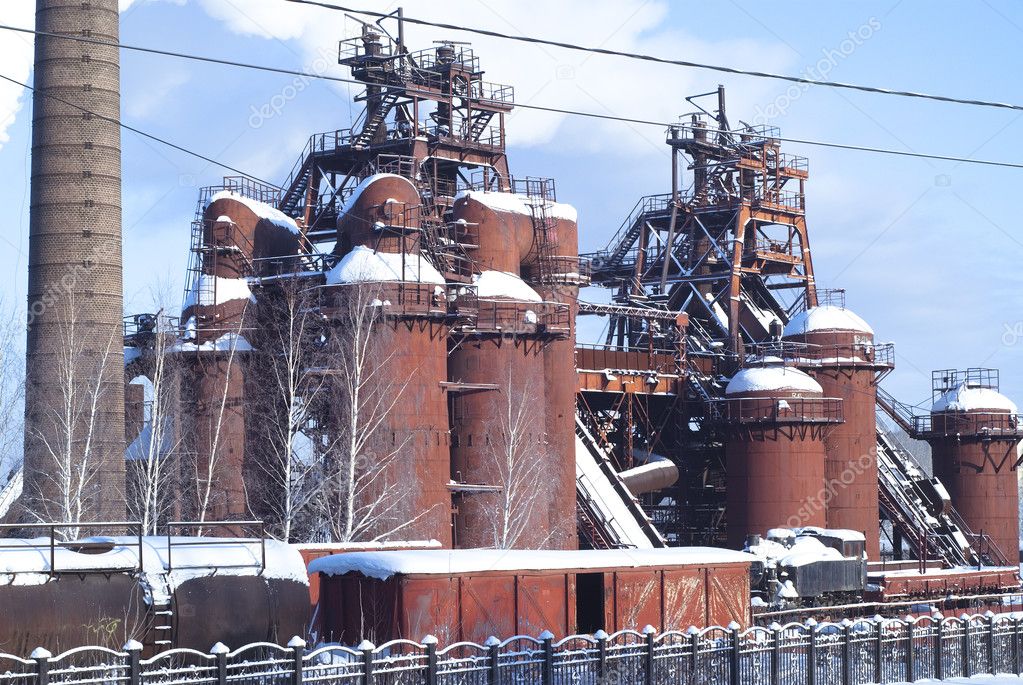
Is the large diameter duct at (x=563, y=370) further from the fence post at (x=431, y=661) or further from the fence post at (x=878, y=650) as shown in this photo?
the fence post at (x=431, y=661)

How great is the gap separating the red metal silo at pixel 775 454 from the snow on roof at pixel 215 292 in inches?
786

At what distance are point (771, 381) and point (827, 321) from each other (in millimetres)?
5374

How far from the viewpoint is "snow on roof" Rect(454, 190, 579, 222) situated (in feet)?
159

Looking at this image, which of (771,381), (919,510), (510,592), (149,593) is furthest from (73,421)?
(919,510)

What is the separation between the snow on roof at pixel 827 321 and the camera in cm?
5931

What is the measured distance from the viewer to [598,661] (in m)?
21.4

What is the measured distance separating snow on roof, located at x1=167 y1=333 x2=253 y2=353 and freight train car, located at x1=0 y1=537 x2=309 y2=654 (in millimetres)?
22429

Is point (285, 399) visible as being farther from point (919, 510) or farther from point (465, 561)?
point (919, 510)

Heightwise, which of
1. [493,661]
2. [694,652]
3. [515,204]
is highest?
[515,204]

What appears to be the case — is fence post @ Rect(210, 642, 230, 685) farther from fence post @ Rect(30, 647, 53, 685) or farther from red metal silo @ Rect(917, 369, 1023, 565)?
red metal silo @ Rect(917, 369, 1023, 565)

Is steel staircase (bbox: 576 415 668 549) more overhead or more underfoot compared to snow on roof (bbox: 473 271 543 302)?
more underfoot

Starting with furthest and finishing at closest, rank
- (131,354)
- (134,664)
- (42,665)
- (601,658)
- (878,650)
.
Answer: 1. (131,354)
2. (878,650)
3. (601,658)
4. (134,664)
5. (42,665)

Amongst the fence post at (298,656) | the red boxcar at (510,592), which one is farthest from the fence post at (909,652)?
the fence post at (298,656)

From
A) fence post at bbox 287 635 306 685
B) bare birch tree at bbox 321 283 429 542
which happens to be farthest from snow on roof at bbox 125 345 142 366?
fence post at bbox 287 635 306 685
